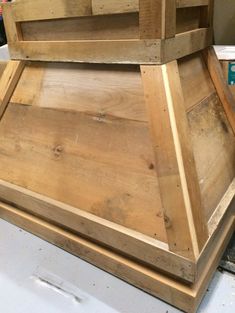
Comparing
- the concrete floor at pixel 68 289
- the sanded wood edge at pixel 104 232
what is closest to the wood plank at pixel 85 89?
the sanded wood edge at pixel 104 232

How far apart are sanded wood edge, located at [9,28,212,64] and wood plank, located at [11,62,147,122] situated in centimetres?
3

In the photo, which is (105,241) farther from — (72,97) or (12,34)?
(12,34)

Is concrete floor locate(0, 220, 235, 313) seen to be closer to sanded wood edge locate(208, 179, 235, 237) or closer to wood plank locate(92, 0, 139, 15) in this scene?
sanded wood edge locate(208, 179, 235, 237)

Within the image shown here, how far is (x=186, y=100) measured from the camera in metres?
0.74

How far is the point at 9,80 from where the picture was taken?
930 mm

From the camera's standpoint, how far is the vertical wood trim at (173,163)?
0.62m

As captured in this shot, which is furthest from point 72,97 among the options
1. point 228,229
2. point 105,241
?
point 228,229

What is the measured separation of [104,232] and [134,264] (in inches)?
4.3

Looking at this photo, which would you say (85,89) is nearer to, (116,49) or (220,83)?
(116,49)

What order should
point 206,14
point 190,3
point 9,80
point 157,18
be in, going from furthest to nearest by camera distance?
point 9,80 → point 206,14 → point 190,3 → point 157,18

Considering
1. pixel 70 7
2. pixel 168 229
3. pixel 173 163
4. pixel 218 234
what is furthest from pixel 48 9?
pixel 218 234

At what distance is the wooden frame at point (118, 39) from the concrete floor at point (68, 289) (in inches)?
22.0

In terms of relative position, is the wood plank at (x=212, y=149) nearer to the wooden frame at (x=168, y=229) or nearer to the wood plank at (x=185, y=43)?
the wooden frame at (x=168, y=229)

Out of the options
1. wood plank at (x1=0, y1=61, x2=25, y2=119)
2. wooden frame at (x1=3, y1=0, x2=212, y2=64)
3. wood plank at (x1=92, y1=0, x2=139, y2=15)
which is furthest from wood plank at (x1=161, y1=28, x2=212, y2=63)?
wood plank at (x1=0, y1=61, x2=25, y2=119)
